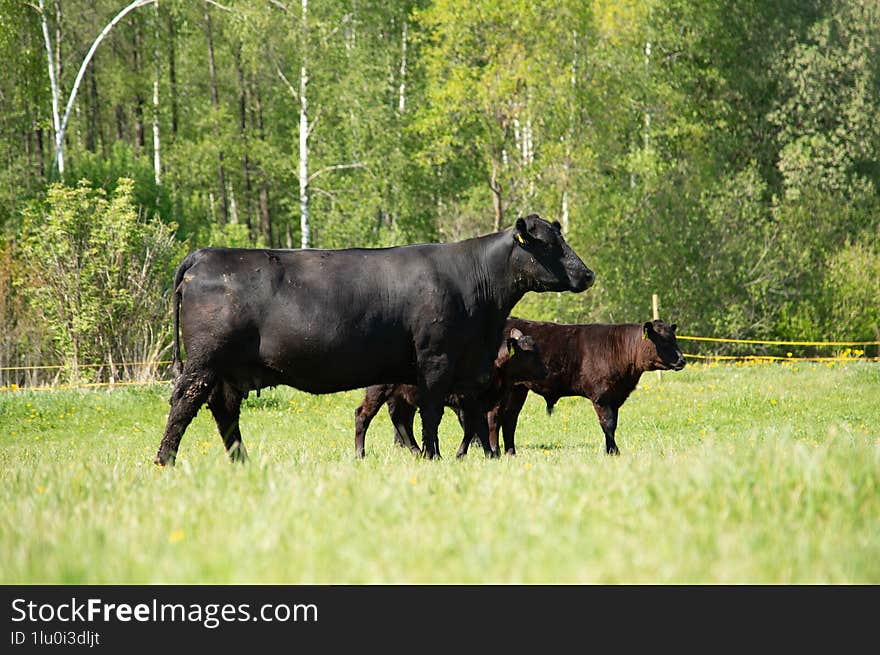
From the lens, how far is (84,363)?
21.1m

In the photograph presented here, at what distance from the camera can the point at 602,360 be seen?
13273 millimetres

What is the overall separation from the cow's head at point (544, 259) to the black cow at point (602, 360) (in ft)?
10.9

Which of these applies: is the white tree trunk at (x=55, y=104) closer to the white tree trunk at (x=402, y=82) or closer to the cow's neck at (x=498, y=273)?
the white tree trunk at (x=402, y=82)

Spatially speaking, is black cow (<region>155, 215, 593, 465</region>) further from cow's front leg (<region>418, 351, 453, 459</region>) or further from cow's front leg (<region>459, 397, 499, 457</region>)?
cow's front leg (<region>459, 397, 499, 457</region>)

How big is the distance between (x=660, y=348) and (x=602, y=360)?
28.6 inches

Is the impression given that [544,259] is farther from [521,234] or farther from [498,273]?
[498,273]

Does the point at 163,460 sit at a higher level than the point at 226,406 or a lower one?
lower

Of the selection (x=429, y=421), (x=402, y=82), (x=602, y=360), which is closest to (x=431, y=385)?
(x=429, y=421)

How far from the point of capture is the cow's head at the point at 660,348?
13234mm

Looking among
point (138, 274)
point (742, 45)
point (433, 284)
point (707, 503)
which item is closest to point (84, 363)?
point (138, 274)

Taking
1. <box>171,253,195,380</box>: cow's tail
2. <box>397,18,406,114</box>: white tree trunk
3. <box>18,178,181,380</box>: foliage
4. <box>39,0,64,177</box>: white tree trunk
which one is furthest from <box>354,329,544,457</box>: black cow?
<box>397,18,406,114</box>: white tree trunk

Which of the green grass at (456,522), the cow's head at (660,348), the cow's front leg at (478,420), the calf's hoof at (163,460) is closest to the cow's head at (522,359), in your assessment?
the cow's head at (660,348)

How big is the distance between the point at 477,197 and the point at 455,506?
34.0m
